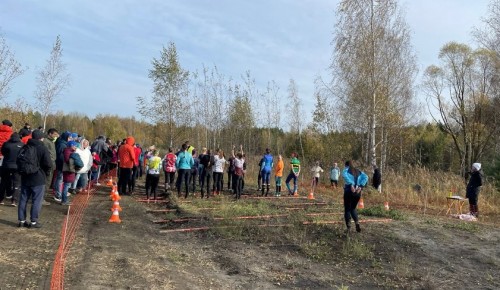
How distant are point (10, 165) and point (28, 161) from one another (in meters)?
1.68

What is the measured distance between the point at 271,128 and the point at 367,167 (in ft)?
34.3

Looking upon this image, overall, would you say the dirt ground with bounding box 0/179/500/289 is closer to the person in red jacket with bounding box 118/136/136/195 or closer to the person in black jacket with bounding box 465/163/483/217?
the person in red jacket with bounding box 118/136/136/195

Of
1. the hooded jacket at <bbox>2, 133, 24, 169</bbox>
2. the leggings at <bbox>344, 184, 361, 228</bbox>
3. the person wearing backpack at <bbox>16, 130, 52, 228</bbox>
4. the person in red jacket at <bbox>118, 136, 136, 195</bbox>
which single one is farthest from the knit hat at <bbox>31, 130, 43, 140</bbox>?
the leggings at <bbox>344, 184, 361, 228</bbox>

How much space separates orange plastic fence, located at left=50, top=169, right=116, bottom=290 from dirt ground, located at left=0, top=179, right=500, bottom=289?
0.29 ft

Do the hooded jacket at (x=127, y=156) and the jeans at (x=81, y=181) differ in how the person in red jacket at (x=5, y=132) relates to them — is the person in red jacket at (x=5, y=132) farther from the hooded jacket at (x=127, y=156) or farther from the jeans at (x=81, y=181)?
the hooded jacket at (x=127, y=156)

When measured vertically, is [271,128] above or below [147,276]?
above

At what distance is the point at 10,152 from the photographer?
30.3ft

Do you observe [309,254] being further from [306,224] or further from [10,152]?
[10,152]

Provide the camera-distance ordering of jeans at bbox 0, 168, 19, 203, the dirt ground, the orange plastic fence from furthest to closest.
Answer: jeans at bbox 0, 168, 19, 203 → the dirt ground → the orange plastic fence

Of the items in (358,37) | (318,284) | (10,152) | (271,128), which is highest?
(358,37)

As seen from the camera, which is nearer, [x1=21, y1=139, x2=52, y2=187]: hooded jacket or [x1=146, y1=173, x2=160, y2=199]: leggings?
[x1=21, y1=139, x2=52, y2=187]: hooded jacket

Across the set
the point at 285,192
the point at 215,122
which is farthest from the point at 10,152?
the point at 215,122

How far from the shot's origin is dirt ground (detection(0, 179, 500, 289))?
244 inches

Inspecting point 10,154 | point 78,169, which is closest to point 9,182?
point 10,154
